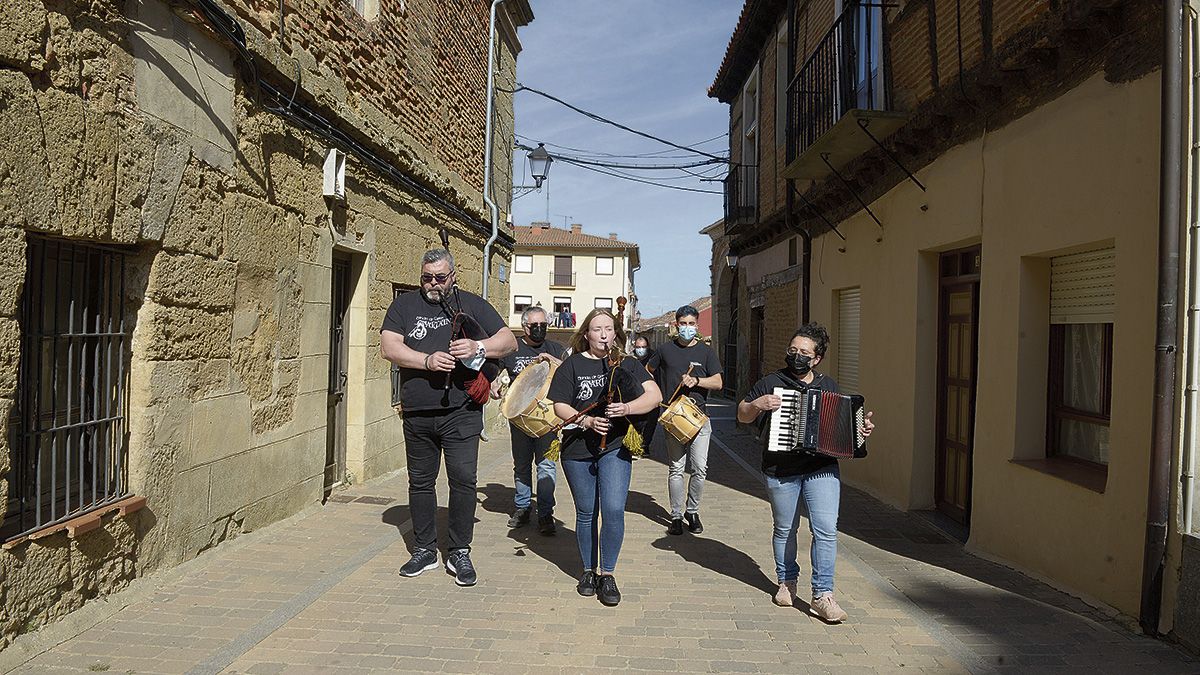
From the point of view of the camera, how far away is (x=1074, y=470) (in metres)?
5.17

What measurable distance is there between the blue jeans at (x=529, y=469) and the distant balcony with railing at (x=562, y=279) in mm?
46870

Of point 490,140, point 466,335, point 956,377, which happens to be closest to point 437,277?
point 466,335

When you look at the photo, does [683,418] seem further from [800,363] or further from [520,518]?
[520,518]

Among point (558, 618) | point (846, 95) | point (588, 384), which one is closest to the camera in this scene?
point (558, 618)

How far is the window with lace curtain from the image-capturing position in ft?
16.5

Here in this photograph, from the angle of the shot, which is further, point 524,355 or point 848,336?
point 848,336

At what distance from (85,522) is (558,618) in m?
2.36

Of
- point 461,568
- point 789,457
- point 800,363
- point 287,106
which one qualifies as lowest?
point 461,568

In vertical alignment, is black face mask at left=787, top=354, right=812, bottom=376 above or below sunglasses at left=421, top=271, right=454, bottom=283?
below

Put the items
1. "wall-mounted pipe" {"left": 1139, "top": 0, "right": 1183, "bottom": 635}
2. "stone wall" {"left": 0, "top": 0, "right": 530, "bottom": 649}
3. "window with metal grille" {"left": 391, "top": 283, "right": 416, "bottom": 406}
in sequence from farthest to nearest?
1. "window with metal grille" {"left": 391, "top": 283, "right": 416, "bottom": 406}
2. "wall-mounted pipe" {"left": 1139, "top": 0, "right": 1183, "bottom": 635}
3. "stone wall" {"left": 0, "top": 0, "right": 530, "bottom": 649}

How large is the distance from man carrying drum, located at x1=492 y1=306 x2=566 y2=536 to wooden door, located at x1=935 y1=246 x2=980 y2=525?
11.1 feet

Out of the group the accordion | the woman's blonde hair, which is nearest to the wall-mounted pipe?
the accordion

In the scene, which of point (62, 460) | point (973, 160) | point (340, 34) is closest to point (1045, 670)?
point (973, 160)

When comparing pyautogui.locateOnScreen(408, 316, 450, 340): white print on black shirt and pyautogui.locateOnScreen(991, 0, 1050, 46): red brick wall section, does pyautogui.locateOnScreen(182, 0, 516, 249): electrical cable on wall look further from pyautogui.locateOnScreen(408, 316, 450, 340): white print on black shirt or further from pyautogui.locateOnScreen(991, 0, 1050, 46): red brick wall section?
pyautogui.locateOnScreen(991, 0, 1050, 46): red brick wall section
